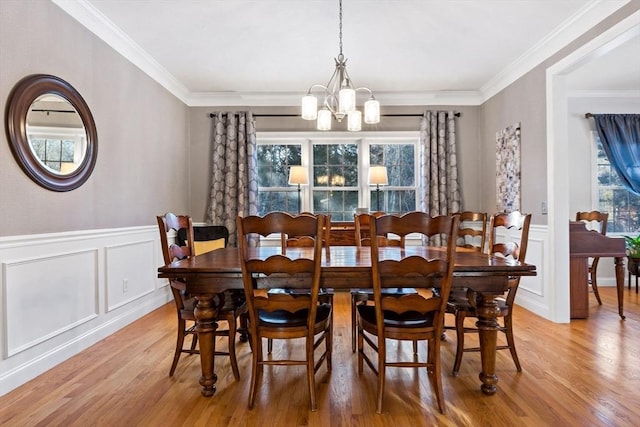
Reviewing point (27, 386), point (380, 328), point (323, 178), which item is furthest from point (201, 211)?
point (380, 328)

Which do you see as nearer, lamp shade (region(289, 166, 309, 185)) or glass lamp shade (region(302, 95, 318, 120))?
glass lamp shade (region(302, 95, 318, 120))

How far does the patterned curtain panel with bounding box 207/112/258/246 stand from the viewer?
4.83 metres

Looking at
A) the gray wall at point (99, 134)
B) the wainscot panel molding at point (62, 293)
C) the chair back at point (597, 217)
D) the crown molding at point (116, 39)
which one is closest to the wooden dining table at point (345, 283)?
the wainscot panel molding at point (62, 293)

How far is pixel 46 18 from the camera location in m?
2.46

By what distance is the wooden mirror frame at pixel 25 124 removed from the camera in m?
2.20

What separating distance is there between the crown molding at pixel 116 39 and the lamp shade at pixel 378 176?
270cm

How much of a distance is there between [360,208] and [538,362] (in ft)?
9.17

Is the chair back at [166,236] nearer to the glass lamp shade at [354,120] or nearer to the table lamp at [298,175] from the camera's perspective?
the glass lamp shade at [354,120]

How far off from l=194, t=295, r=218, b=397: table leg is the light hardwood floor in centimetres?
9

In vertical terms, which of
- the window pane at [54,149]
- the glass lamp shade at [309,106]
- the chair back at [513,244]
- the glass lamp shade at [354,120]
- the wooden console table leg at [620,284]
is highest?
the glass lamp shade at [309,106]

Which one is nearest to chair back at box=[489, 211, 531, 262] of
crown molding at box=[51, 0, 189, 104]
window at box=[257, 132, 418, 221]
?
window at box=[257, 132, 418, 221]

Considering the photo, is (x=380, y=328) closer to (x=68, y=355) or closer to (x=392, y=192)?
(x=68, y=355)

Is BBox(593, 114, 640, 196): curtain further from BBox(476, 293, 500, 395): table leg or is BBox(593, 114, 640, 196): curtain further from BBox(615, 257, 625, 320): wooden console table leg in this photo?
BBox(476, 293, 500, 395): table leg

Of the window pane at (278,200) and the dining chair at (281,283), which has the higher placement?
the window pane at (278,200)
